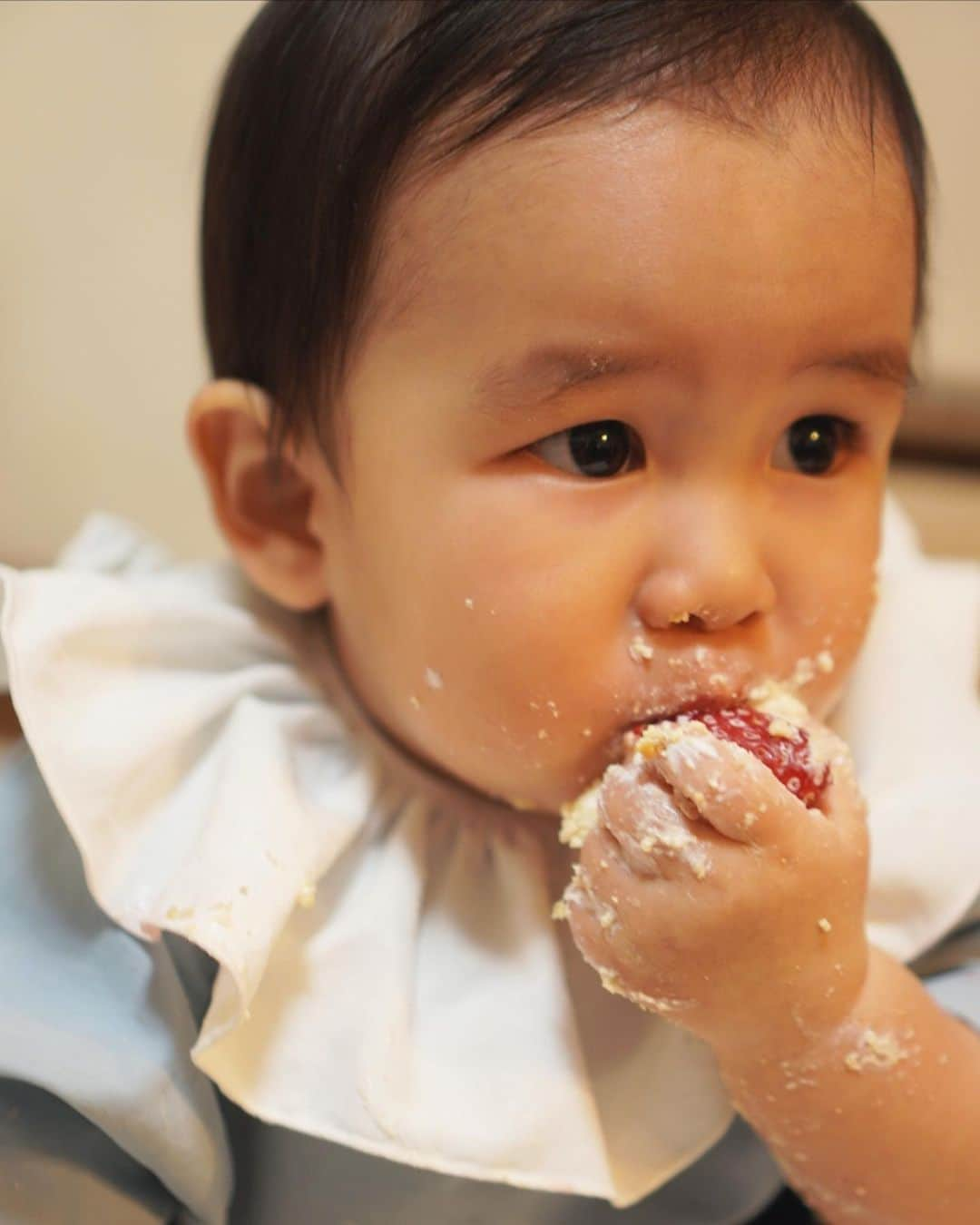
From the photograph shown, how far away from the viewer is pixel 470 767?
0.64 metres

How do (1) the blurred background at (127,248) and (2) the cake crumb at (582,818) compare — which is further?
(1) the blurred background at (127,248)

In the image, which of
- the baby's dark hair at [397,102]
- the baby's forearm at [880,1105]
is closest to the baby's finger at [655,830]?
the baby's forearm at [880,1105]

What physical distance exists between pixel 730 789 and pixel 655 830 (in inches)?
1.6

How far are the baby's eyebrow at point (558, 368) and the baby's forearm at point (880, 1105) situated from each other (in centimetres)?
30

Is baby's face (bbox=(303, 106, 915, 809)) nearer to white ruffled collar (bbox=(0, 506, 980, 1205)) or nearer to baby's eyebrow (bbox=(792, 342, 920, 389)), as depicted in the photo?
baby's eyebrow (bbox=(792, 342, 920, 389))

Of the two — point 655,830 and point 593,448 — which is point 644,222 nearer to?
point 593,448

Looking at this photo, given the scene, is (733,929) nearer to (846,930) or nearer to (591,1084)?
(846,930)

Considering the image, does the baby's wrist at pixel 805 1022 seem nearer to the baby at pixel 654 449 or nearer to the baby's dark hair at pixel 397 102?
the baby at pixel 654 449

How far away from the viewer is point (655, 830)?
0.52 metres

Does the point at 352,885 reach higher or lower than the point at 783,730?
lower

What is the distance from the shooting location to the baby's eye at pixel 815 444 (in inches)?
24.2

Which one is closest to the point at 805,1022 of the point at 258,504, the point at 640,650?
the point at 640,650

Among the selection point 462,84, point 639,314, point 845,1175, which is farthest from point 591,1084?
point 462,84

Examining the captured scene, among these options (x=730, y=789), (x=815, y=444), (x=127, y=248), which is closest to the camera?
(x=730, y=789)
